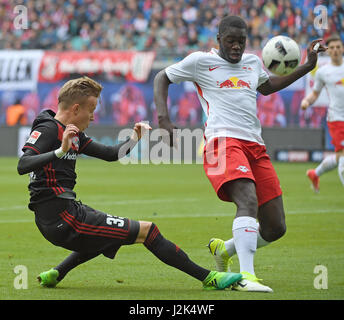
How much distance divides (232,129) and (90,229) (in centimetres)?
148

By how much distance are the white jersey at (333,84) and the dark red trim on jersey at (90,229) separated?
8.30m

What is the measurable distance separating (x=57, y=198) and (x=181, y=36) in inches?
943

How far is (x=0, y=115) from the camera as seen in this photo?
27.5 meters

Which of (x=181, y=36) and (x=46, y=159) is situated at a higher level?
→ (x=181, y=36)

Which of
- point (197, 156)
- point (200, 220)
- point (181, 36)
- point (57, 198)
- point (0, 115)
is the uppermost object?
point (181, 36)

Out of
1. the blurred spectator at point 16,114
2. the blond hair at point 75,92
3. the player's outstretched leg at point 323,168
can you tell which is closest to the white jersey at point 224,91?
the blond hair at point 75,92

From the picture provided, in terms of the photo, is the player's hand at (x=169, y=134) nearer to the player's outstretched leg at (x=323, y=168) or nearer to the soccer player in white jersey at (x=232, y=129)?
A: the soccer player in white jersey at (x=232, y=129)

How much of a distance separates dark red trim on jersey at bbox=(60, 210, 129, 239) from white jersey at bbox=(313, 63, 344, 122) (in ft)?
27.2


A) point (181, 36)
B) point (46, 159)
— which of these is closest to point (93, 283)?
point (46, 159)

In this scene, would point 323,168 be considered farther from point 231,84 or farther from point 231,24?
point 231,24

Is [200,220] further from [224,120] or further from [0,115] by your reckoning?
[0,115]

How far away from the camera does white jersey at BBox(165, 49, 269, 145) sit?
6.57 meters

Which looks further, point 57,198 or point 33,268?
point 33,268

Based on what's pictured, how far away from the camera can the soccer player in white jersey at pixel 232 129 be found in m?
6.28
